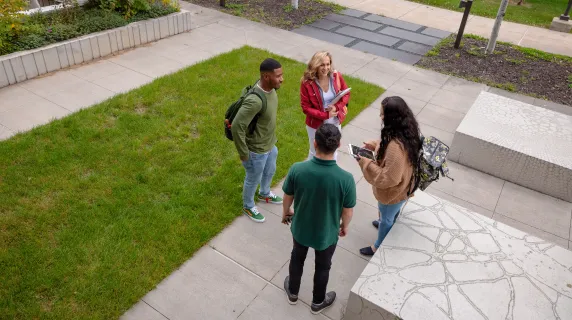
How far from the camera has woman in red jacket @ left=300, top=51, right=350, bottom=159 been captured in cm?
446

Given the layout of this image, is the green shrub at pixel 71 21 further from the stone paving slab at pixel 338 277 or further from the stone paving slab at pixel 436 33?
the stone paving slab at pixel 436 33

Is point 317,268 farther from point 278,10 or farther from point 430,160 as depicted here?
point 278,10

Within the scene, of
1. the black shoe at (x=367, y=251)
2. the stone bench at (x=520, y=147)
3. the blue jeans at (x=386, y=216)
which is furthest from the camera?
the stone bench at (x=520, y=147)

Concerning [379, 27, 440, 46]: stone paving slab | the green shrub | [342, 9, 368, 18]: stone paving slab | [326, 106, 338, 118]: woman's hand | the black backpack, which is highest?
the black backpack

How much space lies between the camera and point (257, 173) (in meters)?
4.51

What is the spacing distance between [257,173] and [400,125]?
168cm

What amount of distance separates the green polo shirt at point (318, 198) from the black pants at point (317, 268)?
4.8 inches

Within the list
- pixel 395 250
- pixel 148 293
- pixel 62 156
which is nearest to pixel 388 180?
pixel 395 250

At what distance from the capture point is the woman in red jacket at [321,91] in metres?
4.46

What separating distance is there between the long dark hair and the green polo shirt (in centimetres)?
66

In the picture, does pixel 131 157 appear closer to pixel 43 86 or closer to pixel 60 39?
pixel 43 86

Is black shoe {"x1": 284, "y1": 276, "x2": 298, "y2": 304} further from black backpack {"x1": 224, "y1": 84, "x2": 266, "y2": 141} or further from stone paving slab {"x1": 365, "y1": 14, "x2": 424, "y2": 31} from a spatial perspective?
stone paving slab {"x1": 365, "y1": 14, "x2": 424, "y2": 31}

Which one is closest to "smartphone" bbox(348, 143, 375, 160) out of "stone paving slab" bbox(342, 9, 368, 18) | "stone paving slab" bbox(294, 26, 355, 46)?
"stone paving slab" bbox(294, 26, 355, 46)

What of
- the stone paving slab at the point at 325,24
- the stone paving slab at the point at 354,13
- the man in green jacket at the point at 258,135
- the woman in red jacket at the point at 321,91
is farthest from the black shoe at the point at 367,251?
the stone paving slab at the point at 354,13
